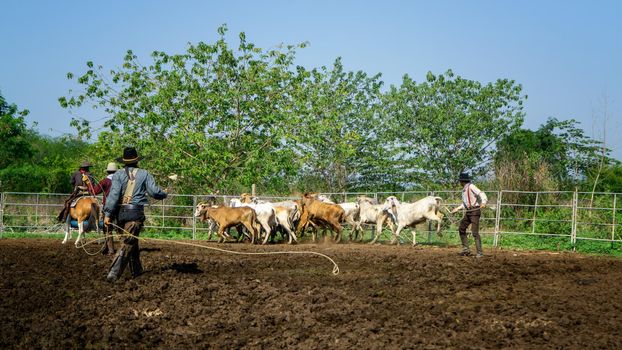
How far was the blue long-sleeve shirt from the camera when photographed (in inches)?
451

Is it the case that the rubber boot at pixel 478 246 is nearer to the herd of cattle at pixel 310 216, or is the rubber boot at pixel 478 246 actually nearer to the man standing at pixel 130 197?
the herd of cattle at pixel 310 216

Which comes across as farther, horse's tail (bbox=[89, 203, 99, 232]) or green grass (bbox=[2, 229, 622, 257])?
green grass (bbox=[2, 229, 622, 257])

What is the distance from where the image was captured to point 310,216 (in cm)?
2383

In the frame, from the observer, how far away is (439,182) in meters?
47.3

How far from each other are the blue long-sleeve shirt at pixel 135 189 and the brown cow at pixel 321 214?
12254 millimetres

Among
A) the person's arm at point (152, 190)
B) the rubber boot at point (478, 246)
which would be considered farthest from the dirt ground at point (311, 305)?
the rubber boot at point (478, 246)

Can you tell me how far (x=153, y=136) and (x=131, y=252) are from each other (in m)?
19.5

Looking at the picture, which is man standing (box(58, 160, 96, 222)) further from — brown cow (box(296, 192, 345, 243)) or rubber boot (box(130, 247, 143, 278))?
brown cow (box(296, 192, 345, 243))

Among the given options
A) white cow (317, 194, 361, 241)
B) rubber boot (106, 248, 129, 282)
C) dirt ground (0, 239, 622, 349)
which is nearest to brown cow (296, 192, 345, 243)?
white cow (317, 194, 361, 241)

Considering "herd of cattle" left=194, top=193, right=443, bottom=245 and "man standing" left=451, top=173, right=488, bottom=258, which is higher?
"man standing" left=451, top=173, right=488, bottom=258

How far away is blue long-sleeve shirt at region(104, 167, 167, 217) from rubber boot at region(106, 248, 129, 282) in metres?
0.67

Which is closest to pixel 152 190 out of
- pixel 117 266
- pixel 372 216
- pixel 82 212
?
pixel 117 266

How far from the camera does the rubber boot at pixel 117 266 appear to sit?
463 inches

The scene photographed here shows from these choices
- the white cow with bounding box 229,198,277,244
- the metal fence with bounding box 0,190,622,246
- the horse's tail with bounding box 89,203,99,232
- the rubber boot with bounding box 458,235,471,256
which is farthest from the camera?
the white cow with bounding box 229,198,277,244
